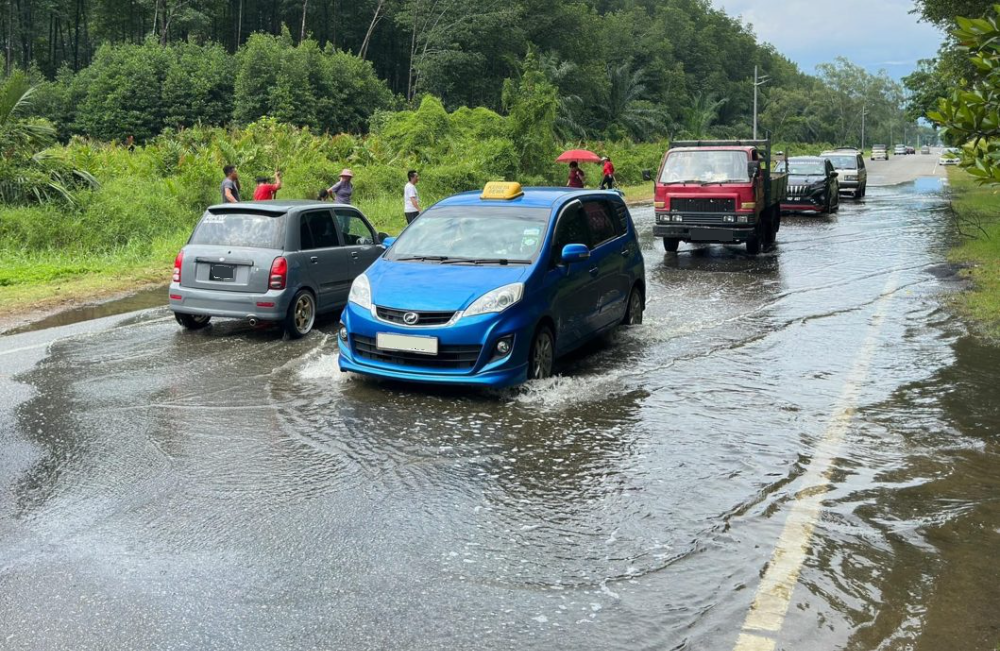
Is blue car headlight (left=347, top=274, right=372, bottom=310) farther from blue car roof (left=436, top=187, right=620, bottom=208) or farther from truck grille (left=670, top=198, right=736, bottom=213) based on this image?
truck grille (left=670, top=198, right=736, bottom=213)

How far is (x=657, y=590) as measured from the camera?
4.50 metres

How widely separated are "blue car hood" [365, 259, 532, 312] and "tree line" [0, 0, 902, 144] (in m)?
35.7

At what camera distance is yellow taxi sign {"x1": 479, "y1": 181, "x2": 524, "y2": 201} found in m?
9.83

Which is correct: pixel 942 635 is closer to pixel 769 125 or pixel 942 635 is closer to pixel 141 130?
pixel 141 130

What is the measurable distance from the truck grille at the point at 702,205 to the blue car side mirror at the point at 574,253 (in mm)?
10629

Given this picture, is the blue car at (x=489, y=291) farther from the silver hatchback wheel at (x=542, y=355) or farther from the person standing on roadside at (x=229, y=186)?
the person standing on roadside at (x=229, y=186)

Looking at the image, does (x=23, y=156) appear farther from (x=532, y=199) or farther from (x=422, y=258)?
(x=532, y=199)

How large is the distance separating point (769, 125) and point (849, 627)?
4803 inches

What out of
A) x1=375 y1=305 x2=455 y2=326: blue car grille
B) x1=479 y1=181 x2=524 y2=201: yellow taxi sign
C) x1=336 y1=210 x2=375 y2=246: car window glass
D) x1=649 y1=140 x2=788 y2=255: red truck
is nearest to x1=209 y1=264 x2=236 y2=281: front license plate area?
x1=336 y1=210 x2=375 y2=246: car window glass

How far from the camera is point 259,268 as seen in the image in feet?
35.2

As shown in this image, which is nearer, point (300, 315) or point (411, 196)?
point (300, 315)

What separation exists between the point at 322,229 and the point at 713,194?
987cm

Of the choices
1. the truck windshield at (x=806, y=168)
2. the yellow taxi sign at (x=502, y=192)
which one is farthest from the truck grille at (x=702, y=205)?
the truck windshield at (x=806, y=168)

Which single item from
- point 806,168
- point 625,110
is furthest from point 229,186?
point 625,110
